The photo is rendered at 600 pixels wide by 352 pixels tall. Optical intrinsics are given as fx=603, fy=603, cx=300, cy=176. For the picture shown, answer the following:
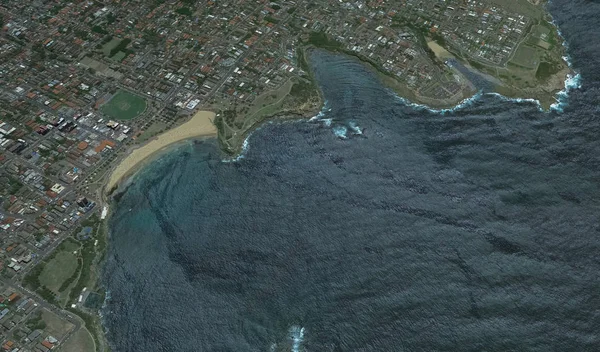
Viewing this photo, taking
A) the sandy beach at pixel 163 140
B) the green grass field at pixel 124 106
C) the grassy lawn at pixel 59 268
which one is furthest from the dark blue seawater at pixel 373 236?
the green grass field at pixel 124 106

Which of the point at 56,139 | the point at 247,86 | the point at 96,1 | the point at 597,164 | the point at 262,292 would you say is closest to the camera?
the point at 262,292

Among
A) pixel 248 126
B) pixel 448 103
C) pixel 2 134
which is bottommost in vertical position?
pixel 2 134

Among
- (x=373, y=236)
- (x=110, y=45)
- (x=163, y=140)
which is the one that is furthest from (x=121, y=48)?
(x=373, y=236)

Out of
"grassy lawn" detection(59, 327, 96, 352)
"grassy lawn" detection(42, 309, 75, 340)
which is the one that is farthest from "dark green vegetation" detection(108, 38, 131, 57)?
"grassy lawn" detection(59, 327, 96, 352)

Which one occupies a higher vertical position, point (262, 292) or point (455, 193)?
point (455, 193)

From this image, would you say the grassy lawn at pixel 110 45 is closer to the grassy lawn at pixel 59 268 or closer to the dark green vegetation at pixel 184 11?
the dark green vegetation at pixel 184 11

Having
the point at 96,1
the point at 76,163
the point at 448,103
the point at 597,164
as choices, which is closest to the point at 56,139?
the point at 76,163

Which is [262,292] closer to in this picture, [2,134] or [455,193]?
[455,193]
